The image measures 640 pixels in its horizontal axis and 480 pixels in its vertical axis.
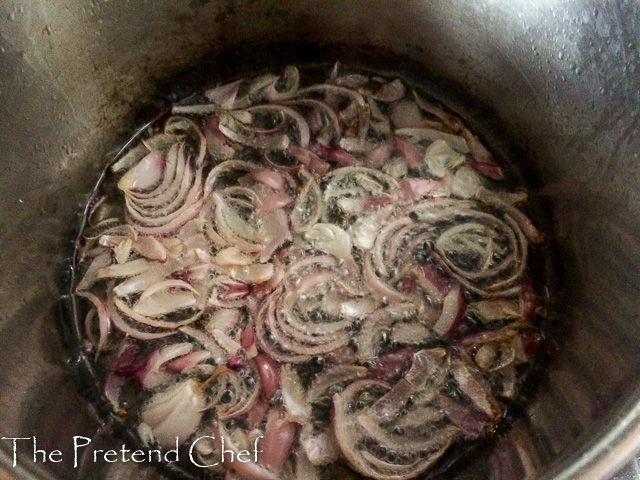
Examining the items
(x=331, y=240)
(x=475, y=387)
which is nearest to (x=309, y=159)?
(x=331, y=240)

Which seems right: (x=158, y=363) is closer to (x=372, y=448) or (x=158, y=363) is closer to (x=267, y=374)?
(x=267, y=374)

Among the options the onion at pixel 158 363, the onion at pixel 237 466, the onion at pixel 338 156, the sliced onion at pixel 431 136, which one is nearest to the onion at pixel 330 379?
the onion at pixel 237 466

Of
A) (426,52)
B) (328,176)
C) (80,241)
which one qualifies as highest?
(426,52)

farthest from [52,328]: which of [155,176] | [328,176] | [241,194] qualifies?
[328,176]

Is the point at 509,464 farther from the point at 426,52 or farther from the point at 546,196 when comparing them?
the point at 426,52

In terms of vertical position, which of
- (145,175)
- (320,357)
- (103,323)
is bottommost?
(320,357)

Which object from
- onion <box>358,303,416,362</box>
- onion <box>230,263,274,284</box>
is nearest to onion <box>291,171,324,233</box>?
onion <box>230,263,274,284</box>

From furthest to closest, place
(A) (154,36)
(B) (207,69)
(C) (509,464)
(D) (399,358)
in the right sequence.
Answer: (B) (207,69), (A) (154,36), (D) (399,358), (C) (509,464)
